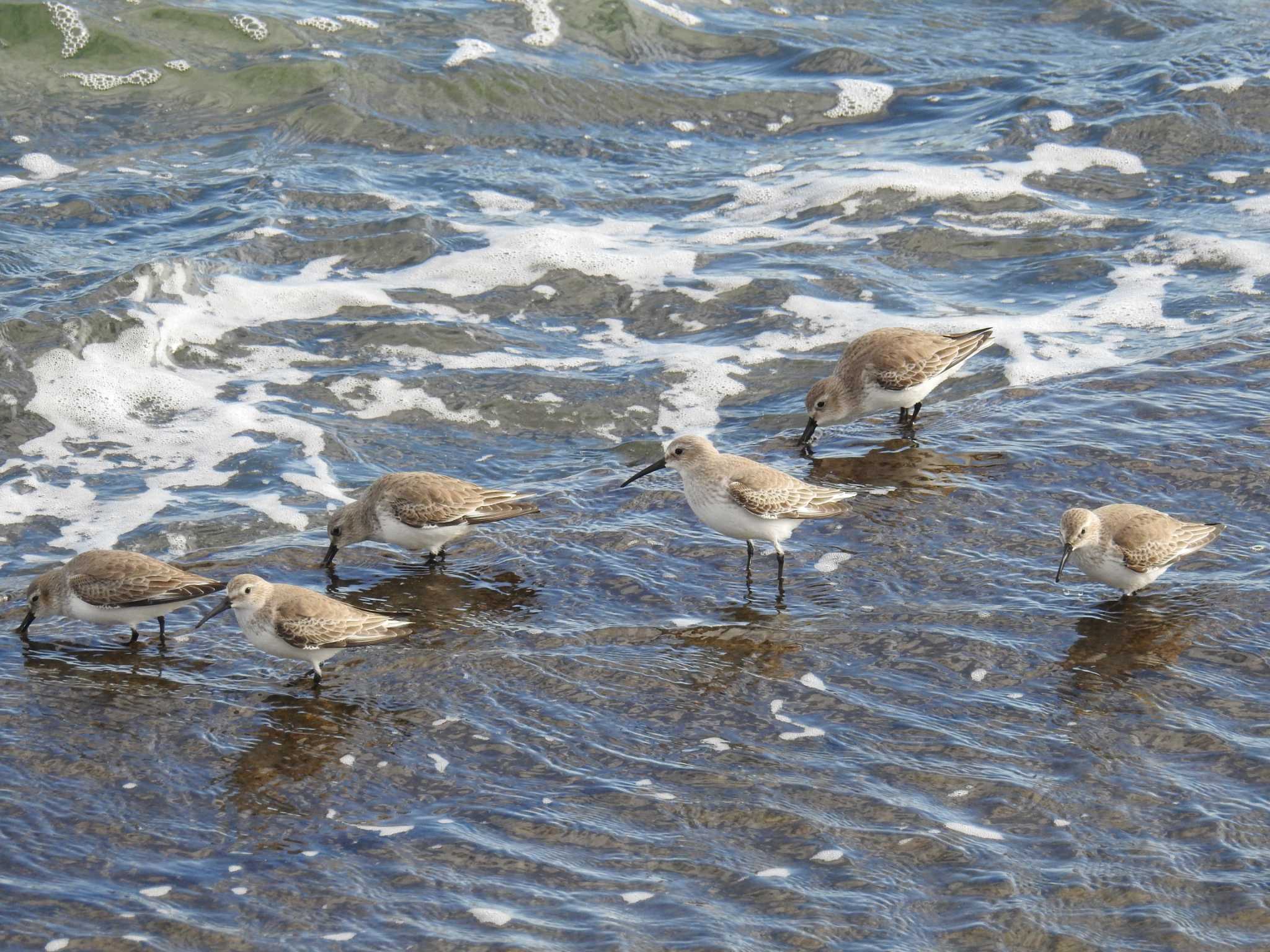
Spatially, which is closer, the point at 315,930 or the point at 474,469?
the point at 315,930

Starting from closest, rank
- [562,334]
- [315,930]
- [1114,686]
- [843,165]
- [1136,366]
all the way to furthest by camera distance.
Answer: [315,930], [1114,686], [1136,366], [562,334], [843,165]

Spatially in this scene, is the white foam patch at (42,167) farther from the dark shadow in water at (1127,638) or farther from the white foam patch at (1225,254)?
the dark shadow in water at (1127,638)

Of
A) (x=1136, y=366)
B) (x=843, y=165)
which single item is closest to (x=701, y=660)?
(x=1136, y=366)

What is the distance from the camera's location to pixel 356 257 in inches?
541

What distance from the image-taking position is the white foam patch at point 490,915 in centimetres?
572

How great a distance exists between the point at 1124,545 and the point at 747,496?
209 cm

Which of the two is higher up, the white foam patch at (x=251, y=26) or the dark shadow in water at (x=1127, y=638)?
the white foam patch at (x=251, y=26)

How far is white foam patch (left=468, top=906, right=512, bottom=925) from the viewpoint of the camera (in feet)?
18.8

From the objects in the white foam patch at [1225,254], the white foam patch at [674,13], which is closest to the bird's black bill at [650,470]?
the white foam patch at [1225,254]

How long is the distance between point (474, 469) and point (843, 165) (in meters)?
7.24

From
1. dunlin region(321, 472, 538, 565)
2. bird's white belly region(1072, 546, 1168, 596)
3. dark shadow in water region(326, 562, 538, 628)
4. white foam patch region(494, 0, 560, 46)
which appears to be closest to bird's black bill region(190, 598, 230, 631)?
dark shadow in water region(326, 562, 538, 628)

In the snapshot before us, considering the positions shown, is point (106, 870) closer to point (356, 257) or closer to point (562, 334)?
point (562, 334)

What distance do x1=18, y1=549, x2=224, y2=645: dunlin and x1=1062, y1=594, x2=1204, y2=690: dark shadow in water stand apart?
183 inches

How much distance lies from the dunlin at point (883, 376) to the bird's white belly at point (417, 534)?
2979 millimetres
